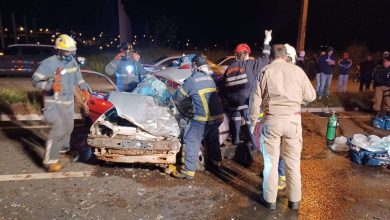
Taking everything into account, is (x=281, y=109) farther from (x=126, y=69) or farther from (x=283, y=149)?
(x=126, y=69)

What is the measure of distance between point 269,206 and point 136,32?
33.8 metres

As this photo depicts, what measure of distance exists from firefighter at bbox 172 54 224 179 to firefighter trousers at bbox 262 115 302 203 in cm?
110

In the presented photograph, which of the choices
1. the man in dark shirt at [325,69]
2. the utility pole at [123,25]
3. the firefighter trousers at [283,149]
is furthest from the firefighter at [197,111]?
the utility pole at [123,25]

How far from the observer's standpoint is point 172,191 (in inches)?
198

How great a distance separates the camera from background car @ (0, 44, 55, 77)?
17.2 meters

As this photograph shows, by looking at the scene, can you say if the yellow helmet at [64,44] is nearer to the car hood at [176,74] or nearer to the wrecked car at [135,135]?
the wrecked car at [135,135]

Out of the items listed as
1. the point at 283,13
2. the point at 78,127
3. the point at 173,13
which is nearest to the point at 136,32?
the point at 173,13

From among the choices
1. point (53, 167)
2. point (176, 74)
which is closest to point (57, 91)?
point (53, 167)

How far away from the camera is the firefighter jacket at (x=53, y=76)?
540 cm

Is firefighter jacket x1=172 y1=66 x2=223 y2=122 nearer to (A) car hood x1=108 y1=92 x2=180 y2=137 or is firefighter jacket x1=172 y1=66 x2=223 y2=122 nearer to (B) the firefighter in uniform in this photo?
(A) car hood x1=108 y1=92 x2=180 y2=137

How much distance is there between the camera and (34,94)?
33.6 ft

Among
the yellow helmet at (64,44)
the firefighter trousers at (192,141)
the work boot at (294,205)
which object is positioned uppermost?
the yellow helmet at (64,44)

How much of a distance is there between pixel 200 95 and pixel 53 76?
2.12 m

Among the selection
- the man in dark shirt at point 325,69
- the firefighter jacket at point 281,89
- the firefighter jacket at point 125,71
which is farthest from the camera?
the man in dark shirt at point 325,69
